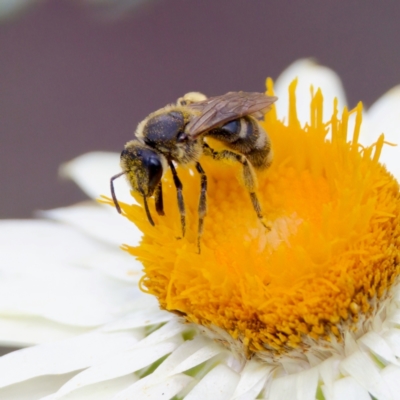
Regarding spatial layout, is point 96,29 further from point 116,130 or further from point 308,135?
point 308,135

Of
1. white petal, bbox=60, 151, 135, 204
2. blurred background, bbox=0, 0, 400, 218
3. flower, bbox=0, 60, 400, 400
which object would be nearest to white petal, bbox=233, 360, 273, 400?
flower, bbox=0, 60, 400, 400

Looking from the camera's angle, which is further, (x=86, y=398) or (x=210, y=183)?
(x=210, y=183)

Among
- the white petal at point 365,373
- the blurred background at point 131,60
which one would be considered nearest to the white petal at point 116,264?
the white petal at point 365,373

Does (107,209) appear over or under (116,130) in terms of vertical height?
under

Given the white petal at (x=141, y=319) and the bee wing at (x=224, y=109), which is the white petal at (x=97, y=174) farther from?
the bee wing at (x=224, y=109)

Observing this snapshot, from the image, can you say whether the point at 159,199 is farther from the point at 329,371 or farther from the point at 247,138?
the point at 329,371

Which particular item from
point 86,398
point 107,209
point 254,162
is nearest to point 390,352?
point 254,162

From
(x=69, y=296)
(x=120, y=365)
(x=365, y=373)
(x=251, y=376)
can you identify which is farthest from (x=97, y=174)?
(x=365, y=373)
